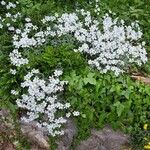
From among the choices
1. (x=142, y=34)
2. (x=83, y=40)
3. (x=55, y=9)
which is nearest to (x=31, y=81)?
(x=83, y=40)

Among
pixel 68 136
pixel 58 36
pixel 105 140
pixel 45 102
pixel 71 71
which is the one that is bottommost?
pixel 105 140

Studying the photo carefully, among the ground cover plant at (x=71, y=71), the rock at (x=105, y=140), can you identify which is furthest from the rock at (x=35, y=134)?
the rock at (x=105, y=140)

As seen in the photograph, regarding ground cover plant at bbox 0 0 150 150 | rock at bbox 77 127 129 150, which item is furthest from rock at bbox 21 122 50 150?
rock at bbox 77 127 129 150

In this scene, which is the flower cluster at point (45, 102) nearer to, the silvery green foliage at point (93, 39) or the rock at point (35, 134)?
the rock at point (35, 134)

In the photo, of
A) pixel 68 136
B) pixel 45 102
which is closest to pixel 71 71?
pixel 45 102

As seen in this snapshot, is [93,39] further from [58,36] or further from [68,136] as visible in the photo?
[68,136]

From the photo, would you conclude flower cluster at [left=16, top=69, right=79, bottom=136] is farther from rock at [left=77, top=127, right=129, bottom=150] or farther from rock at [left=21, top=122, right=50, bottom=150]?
rock at [left=77, top=127, right=129, bottom=150]

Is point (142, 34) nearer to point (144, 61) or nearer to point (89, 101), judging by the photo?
point (144, 61)
